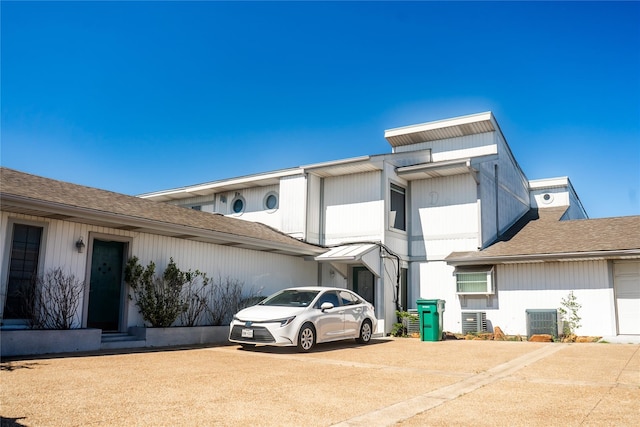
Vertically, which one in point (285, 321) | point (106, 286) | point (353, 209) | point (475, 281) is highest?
point (353, 209)

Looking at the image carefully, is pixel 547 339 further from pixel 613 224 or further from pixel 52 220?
pixel 52 220

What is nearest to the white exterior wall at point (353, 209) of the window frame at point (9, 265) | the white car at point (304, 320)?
the white car at point (304, 320)

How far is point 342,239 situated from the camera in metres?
19.2

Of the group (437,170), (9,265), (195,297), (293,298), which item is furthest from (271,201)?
(9,265)

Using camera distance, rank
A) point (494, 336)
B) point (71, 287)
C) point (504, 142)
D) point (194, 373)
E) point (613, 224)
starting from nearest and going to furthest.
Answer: point (194, 373) < point (71, 287) < point (494, 336) < point (613, 224) < point (504, 142)

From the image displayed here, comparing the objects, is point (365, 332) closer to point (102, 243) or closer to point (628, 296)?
point (102, 243)

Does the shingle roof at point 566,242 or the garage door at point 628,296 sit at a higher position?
the shingle roof at point 566,242

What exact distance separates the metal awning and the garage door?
25.1ft

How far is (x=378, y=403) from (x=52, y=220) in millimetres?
8554

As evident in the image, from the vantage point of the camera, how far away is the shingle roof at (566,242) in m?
15.8

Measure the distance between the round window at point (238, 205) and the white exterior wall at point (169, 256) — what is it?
4903 mm

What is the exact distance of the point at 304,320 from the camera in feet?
36.7

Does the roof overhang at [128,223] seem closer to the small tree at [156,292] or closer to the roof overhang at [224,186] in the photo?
the small tree at [156,292]

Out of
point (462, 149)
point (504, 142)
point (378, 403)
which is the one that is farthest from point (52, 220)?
point (504, 142)
